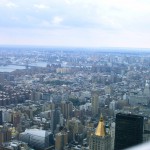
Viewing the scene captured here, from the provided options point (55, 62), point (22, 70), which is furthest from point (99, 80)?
point (22, 70)

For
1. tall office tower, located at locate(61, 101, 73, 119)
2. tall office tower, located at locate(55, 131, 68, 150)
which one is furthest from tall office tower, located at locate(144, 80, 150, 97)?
tall office tower, located at locate(55, 131, 68, 150)

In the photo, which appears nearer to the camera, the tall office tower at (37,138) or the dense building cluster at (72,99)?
the dense building cluster at (72,99)

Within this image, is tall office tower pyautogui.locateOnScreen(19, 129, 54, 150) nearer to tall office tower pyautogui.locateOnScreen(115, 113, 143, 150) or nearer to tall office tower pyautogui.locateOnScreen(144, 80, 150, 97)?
tall office tower pyautogui.locateOnScreen(115, 113, 143, 150)

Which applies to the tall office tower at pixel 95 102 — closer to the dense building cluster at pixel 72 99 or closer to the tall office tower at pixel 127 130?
the dense building cluster at pixel 72 99

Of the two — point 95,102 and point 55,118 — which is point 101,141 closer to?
point 55,118

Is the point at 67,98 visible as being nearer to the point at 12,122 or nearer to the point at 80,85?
the point at 80,85

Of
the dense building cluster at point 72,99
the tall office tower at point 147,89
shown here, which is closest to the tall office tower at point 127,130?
the dense building cluster at point 72,99
